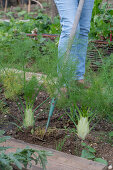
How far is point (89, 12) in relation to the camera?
2.37 meters

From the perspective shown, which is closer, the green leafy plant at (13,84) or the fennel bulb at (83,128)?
the fennel bulb at (83,128)

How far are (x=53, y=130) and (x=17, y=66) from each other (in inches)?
27.1

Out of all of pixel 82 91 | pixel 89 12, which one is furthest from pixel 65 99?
pixel 89 12

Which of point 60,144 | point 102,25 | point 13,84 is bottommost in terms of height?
point 60,144

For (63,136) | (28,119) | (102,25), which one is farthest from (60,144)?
(102,25)

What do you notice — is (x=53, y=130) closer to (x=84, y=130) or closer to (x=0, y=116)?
(x=84, y=130)

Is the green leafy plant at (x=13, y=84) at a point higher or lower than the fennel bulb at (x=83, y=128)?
higher

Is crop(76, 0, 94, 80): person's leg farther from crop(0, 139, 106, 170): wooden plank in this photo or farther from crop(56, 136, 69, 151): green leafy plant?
crop(0, 139, 106, 170): wooden plank

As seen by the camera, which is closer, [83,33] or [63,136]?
[63,136]

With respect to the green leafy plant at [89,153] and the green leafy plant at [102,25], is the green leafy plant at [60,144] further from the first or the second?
the green leafy plant at [102,25]

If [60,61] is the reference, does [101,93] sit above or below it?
below

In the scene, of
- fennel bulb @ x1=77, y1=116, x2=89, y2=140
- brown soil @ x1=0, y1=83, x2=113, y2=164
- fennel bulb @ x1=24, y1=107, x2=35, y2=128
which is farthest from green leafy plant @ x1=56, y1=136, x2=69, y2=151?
fennel bulb @ x1=24, y1=107, x2=35, y2=128

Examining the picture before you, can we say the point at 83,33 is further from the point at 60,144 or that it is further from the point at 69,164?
the point at 69,164

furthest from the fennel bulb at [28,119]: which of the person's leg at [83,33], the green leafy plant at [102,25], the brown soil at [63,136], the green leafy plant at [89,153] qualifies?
the green leafy plant at [102,25]
